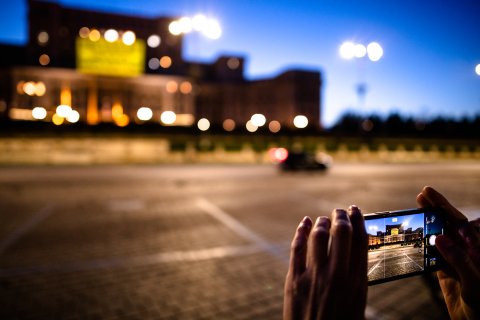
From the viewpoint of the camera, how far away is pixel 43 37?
58.2 metres

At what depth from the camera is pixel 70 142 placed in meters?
29.1

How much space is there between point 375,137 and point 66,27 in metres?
51.1

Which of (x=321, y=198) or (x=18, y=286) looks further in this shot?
(x=321, y=198)

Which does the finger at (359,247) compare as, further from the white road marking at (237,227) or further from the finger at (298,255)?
the white road marking at (237,227)

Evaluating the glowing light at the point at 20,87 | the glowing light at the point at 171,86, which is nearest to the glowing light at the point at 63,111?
the glowing light at the point at 20,87

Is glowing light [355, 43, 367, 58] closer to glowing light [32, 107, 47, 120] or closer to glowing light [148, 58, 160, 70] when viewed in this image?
glowing light [32, 107, 47, 120]

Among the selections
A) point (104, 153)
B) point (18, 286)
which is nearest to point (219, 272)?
point (18, 286)

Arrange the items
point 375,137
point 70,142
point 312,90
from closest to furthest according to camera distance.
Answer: point 70,142, point 375,137, point 312,90

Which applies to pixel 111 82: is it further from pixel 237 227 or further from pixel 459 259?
pixel 459 259

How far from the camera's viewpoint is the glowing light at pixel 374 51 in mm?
2738

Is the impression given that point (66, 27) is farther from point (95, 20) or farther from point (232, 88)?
point (232, 88)

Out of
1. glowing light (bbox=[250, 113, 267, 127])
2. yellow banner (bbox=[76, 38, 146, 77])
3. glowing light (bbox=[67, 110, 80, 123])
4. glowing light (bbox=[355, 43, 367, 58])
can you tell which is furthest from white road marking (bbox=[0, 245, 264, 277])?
glowing light (bbox=[250, 113, 267, 127])

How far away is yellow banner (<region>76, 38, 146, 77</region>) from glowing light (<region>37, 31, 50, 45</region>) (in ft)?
71.2

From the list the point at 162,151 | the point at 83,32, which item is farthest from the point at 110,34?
the point at 162,151
